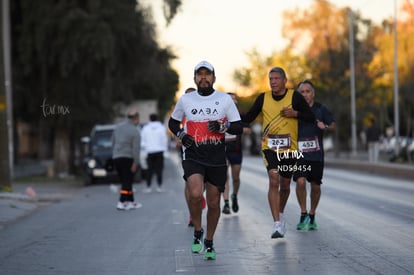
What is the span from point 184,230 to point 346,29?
4199 centimetres

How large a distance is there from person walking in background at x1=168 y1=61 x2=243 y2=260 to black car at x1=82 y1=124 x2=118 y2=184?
17.0 meters

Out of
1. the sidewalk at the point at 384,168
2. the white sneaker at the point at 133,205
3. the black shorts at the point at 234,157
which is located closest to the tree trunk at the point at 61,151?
the sidewalk at the point at 384,168

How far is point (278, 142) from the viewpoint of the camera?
34.4 feet

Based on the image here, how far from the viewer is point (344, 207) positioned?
15.2 m

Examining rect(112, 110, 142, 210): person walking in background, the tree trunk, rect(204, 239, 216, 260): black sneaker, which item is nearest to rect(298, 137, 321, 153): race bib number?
rect(204, 239, 216, 260): black sneaker

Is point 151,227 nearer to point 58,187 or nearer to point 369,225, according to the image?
point 369,225

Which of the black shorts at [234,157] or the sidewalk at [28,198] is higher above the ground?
the black shorts at [234,157]

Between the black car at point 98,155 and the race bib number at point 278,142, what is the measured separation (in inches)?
616

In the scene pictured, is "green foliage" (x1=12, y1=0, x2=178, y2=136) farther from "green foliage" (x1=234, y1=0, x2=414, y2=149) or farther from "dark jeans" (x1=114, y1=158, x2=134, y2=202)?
"green foliage" (x1=234, y1=0, x2=414, y2=149)

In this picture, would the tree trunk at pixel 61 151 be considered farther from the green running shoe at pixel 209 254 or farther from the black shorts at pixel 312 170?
the green running shoe at pixel 209 254

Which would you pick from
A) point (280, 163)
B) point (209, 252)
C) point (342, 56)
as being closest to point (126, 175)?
point (280, 163)

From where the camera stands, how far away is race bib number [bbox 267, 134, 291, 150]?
10484 mm

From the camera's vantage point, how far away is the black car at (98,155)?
26391mm

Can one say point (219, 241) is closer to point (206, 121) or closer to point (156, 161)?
point (206, 121)
